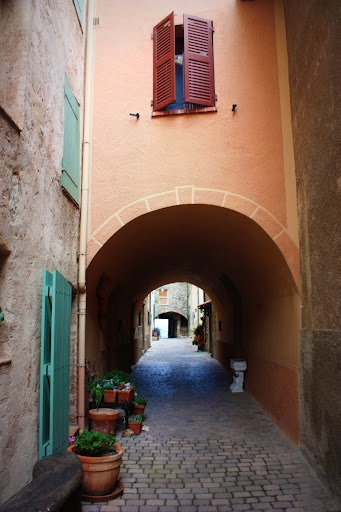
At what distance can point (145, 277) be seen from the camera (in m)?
12.5

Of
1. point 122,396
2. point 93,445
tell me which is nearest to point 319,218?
point 93,445

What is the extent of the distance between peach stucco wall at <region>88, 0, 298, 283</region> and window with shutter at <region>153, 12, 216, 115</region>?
13cm

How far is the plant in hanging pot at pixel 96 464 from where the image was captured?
14.4ft

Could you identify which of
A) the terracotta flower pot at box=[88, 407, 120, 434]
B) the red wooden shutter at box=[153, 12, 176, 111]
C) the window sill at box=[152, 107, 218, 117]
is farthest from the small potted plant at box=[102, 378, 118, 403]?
the red wooden shutter at box=[153, 12, 176, 111]

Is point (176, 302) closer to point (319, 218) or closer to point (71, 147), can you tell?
point (71, 147)

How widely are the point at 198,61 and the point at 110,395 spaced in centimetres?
559

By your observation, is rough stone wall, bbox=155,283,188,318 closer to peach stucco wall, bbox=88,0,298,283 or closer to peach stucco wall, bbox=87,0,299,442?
peach stucco wall, bbox=87,0,299,442

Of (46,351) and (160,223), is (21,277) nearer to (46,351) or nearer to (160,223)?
(46,351)

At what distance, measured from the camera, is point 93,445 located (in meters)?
4.54

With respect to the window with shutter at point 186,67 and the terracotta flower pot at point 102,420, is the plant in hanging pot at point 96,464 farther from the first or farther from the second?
the window with shutter at point 186,67

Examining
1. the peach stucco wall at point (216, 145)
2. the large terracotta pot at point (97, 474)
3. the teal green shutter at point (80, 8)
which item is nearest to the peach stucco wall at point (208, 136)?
the peach stucco wall at point (216, 145)

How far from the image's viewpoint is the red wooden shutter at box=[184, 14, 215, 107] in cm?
672

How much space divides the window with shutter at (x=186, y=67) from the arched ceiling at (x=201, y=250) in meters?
1.73

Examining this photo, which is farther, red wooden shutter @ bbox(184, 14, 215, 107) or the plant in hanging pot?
red wooden shutter @ bbox(184, 14, 215, 107)
